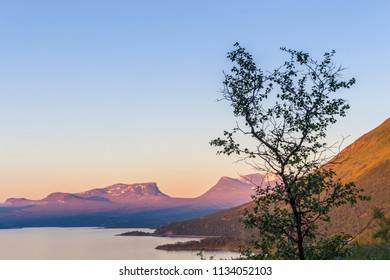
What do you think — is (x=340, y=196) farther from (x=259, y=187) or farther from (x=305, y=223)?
(x=259, y=187)

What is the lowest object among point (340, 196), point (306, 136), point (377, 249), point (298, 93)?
point (377, 249)

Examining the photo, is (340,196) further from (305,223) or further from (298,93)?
(298,93)

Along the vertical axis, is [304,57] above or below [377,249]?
above

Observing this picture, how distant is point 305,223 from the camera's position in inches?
953
